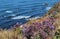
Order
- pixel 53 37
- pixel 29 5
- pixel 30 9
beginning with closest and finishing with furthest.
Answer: pixel 53 37 → pixel 30 9 → pixel 29 5

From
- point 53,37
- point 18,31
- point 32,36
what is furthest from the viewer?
point 18,31

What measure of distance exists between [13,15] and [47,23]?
1301cm

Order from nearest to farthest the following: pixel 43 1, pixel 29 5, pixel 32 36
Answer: pixel 32 36 → pixel 29 5 → pixel 43 1

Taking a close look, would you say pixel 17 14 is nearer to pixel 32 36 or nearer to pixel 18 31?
pixel 18 31

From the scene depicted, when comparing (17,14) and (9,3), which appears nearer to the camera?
(17,14)

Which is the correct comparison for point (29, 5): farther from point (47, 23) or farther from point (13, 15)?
point (47, 23)

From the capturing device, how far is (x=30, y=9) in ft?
66.9

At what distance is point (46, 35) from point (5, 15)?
1329 cm

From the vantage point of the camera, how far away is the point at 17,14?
1839 centimetres

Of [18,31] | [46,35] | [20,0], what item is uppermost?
[46,35]

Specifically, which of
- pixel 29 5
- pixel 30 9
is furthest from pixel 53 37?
pixel 29 5

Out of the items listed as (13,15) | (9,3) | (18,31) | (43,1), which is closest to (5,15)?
(13,15)

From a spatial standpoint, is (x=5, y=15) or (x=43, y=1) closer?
(x=5, y=15)

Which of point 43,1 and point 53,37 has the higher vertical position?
point 53,37
